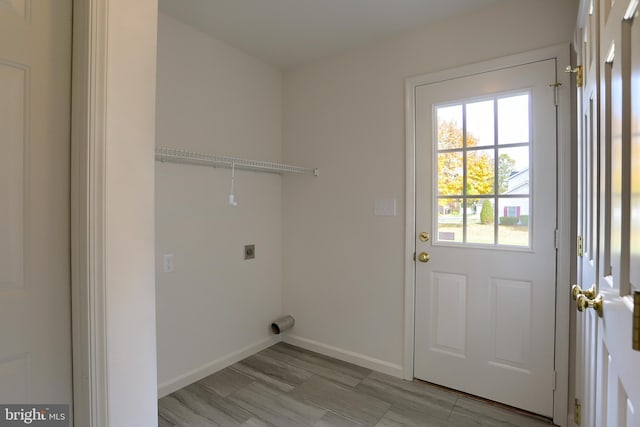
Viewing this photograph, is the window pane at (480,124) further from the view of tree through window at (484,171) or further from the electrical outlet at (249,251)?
the electrical outlet at (249,251)

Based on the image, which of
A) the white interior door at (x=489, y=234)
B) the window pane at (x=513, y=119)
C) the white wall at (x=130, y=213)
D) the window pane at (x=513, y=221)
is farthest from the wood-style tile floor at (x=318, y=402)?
the window pane at (x=513, y=119)

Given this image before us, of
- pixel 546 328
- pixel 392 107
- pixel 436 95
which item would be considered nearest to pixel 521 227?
pixel 546 328

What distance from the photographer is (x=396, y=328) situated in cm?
239

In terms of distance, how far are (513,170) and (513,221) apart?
32 cm

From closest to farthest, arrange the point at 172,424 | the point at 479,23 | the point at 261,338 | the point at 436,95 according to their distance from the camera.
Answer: the point at 172,424 < the point at 479,23 < the point at 436,95 < the point at 261,338

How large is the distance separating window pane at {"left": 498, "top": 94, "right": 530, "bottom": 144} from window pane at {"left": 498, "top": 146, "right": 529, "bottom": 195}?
68 mm

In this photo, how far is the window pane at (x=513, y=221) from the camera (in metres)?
1.94

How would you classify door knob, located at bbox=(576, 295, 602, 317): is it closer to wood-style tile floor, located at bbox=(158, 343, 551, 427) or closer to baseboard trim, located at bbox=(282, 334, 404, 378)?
wood-style tile floor, located at bbox=(158, 343, 551, 427)

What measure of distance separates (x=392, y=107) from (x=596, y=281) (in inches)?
70.1

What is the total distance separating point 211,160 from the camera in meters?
2.15

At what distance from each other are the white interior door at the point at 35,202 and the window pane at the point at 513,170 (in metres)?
2.21

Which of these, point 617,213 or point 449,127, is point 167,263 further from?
point 617,213

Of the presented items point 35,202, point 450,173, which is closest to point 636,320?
point 35,202

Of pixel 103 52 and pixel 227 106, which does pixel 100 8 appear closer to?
pixel 103 52
